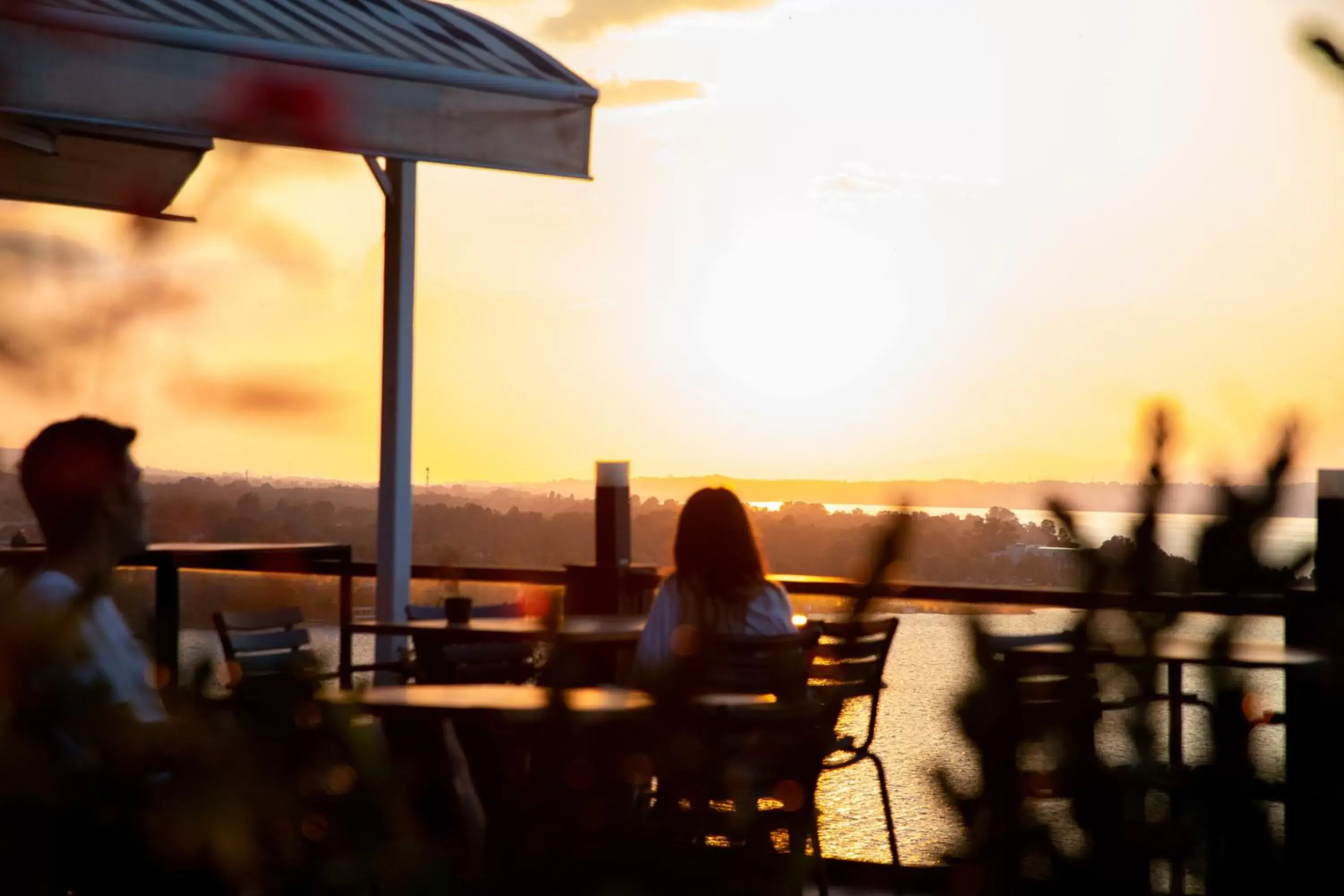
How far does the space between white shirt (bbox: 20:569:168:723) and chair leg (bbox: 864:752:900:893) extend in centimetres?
327

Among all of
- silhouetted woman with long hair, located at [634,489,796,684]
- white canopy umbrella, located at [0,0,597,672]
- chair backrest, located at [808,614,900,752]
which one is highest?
white canopy umbrella, located at [0,0,597,672]

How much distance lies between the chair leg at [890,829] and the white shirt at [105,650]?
129 inches

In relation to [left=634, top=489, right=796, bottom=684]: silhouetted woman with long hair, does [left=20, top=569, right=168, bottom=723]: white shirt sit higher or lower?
higher

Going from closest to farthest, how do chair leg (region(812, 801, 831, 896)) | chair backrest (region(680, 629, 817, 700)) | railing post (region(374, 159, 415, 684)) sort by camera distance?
1. chair backrest (region(680, 629, 817, 700))
2. chair leg (region(812, 801, 831, 896))
3. railing post (region(374, 159, 415, 684))

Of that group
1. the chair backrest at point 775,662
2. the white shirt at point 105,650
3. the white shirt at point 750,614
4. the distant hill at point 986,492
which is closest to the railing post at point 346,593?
the white shirt at point 750,614

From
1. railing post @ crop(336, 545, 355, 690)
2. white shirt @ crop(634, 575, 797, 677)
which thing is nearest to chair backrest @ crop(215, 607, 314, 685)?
railing post @ crop(336, 545, 355, 690)

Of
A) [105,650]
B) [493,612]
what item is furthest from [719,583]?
[105,650]

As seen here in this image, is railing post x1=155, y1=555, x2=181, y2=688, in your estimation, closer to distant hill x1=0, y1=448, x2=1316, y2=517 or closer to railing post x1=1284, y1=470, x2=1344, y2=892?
distant hill x1=0, y1=448, x2=1316, y2=517

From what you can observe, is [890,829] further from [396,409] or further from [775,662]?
[396,409]

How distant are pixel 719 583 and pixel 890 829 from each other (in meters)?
0.86

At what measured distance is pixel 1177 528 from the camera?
3.39 feet

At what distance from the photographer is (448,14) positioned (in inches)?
190

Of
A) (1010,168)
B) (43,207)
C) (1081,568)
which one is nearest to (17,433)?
(43,207)

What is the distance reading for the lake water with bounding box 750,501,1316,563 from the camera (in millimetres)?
988
